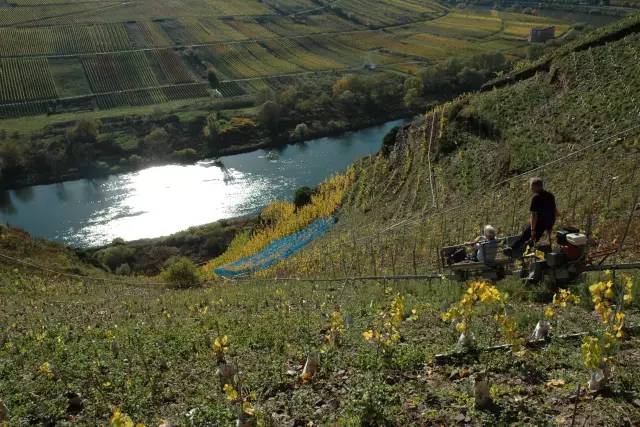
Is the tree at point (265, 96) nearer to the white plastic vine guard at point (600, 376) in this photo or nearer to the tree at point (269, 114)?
the tree at point (269, 114)

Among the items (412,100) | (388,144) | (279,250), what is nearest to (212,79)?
(412,100)

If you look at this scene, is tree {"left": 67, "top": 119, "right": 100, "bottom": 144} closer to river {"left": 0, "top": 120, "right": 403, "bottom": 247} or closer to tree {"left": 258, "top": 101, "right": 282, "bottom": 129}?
river {"left": 0, "top": 120, "right": 403, "bottom": 247}

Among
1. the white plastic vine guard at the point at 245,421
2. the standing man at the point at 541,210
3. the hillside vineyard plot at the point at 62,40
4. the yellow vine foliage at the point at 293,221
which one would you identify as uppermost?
the hillside vineyard plot at the point at 62,40

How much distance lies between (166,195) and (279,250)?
33.1 meters

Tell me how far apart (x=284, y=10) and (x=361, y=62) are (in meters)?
36.8

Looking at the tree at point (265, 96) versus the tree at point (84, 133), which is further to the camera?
the tree at point (265, 96)

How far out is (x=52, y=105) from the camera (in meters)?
80.1

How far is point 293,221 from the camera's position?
39.3 meters

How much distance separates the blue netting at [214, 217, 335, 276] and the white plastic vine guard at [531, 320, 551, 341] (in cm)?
2285

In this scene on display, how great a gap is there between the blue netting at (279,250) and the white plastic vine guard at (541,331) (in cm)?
2285

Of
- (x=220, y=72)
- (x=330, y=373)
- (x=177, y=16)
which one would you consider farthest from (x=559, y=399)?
(x=177, y=16)

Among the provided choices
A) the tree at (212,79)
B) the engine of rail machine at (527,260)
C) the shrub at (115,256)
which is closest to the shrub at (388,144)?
the shrub at (115,256)

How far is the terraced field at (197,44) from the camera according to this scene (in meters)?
87.1

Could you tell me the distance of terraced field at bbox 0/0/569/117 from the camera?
87.1 m
